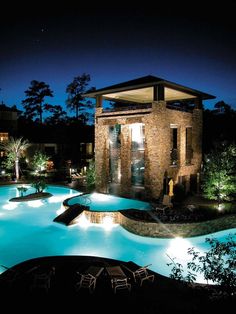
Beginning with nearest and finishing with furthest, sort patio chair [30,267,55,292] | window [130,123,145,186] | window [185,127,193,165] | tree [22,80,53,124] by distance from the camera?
patio chair [30,267,55,292]
window [130,123,145,186]
window [185,127,193,165]
tree [22,80,53,124]

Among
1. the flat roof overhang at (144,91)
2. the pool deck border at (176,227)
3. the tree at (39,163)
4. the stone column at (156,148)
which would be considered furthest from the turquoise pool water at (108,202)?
the tree at (39,163)

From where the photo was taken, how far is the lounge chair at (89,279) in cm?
767

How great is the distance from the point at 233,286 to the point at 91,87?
47885 millimetres

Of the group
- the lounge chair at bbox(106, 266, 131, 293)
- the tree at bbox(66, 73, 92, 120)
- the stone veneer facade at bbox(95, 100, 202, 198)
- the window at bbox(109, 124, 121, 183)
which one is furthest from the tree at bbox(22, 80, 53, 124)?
the lounge chair at bbox(106, 266, 131, 293)

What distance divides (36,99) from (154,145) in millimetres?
36455

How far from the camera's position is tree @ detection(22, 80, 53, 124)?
4944 centimetres

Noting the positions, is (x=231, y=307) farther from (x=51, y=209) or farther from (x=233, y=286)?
(x=51, y=209)

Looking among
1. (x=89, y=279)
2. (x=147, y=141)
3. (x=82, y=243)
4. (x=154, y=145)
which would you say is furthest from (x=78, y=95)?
(x=89, y=279)

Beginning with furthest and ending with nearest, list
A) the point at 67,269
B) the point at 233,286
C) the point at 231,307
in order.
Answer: the point at 67,269 → the point at 231,307 → the point at 233,286

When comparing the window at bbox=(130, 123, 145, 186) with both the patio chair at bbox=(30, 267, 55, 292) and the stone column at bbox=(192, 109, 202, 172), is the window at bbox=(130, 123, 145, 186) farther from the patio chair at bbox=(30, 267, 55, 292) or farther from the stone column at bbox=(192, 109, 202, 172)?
the patio chair at bbox=(30, 267, 55, 292)

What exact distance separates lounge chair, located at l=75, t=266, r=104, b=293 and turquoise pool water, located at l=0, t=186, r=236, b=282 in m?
3.34

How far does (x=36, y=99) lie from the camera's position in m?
49.6

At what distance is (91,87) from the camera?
164 ft

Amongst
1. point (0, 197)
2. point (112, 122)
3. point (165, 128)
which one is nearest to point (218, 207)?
point (165, 128)
